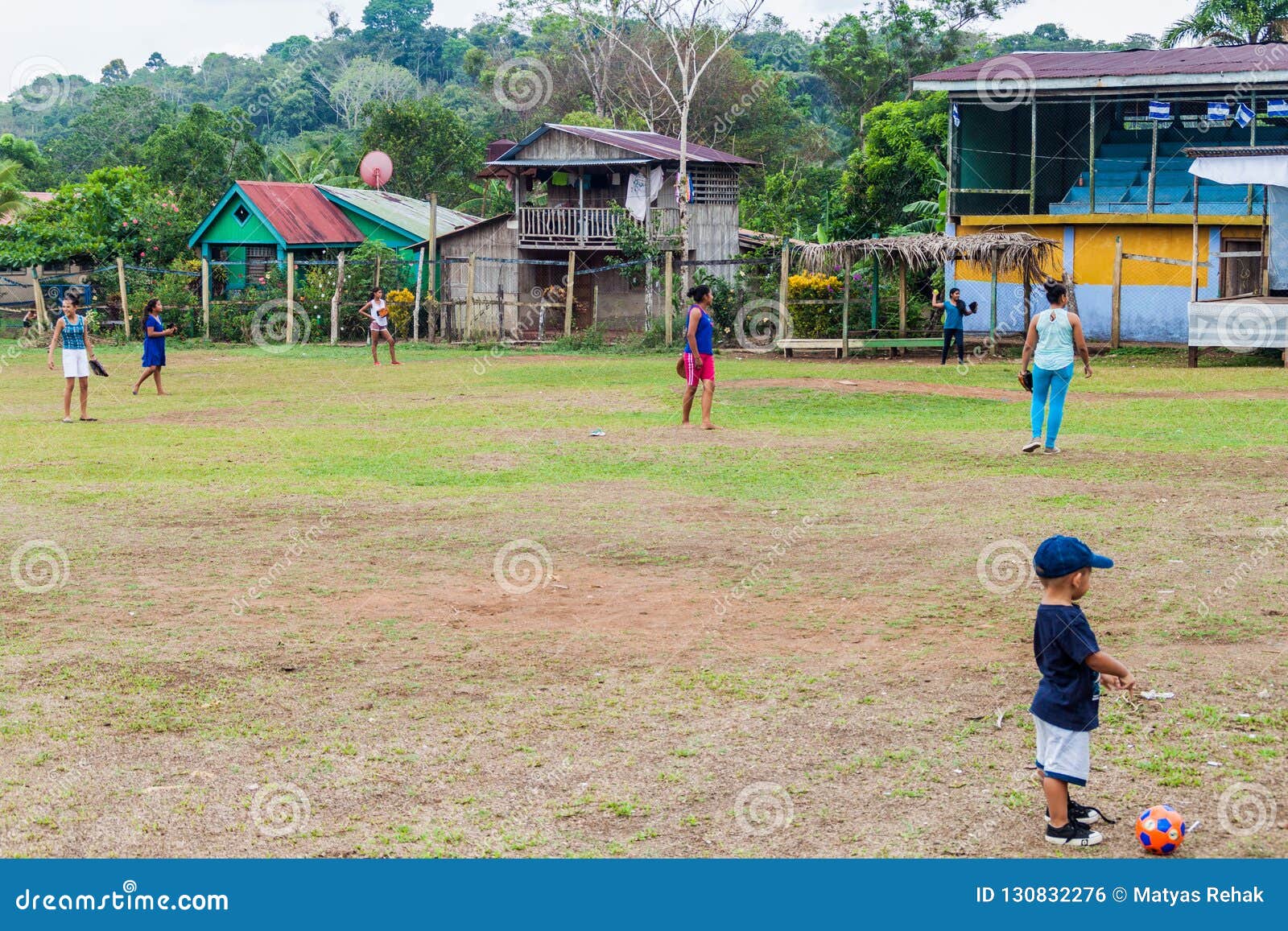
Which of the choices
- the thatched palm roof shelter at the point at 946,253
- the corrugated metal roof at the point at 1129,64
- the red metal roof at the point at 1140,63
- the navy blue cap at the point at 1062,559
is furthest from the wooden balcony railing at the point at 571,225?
the navy blue cap at the point at 1062,559

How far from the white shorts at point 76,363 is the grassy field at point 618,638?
110 centimetres

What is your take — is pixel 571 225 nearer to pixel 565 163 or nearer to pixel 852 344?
pixel 565 163

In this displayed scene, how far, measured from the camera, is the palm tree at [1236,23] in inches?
1492

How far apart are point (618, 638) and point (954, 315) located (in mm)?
18685

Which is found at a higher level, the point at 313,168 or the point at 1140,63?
the point at 1140,63

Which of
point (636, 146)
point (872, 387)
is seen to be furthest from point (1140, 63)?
point (636, 146)

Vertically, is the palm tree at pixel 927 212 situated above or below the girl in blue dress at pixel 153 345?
above

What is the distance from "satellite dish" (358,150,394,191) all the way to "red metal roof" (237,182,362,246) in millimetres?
2159

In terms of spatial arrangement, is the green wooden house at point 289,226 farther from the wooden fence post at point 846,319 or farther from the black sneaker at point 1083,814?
the black sneaker at point 1083,814

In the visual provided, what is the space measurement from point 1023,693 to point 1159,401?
12.8m

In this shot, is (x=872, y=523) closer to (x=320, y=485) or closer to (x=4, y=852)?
(x=320, y=485)

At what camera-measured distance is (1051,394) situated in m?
14.2

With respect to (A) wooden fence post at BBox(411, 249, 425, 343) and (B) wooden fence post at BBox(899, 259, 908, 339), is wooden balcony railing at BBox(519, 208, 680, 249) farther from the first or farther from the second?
(B) wooden fence post at BBox(899, 259, 908, 339)

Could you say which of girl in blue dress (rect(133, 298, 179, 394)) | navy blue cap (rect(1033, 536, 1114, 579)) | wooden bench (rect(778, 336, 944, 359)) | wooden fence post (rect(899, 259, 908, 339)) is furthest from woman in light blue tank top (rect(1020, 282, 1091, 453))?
wooden fence post (rect(899, 259, 908, 339))
